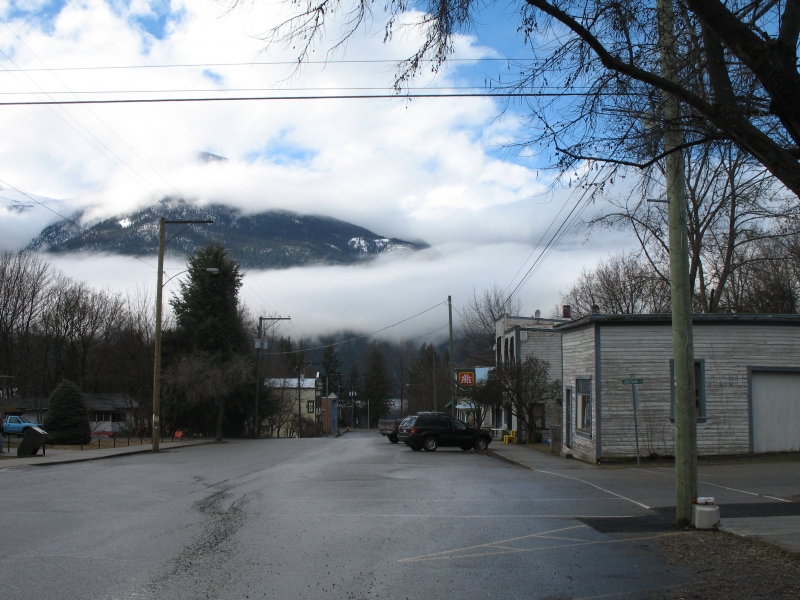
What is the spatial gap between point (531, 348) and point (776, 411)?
57.7 ft

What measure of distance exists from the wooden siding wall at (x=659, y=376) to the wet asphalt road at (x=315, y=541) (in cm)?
567

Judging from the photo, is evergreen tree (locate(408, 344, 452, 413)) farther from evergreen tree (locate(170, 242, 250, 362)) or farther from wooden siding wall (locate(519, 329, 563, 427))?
wooden siding wall (locate(519, 329, 563, 427))

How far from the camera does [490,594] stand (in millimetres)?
6754

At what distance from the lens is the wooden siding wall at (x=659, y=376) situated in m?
21.8

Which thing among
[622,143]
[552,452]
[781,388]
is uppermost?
[622,143]

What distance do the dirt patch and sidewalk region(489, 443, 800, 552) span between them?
407 mm

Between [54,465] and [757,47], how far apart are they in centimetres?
2235

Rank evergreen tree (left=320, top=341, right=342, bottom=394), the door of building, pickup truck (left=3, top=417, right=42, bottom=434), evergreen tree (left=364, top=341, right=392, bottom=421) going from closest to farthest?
the door of building < pickup truck (left=3, top=417, right=42, bottom=434) < evergreen tree (left=320, top=341, right=342, bottom=394) < evergreen tree (left=364, top=341, right=392, bottom=421)

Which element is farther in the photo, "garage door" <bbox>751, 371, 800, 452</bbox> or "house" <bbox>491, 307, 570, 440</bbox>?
"house" <bbox>491, 307, 570, 440</bbox>

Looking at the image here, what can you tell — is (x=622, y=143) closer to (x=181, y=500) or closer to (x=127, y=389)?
(x=181, y=500)

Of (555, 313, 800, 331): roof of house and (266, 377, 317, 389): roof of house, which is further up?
(555, 313, 800, 331): roof of house

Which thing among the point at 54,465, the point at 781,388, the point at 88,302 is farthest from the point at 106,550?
the point at 88,302

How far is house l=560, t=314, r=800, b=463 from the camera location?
21.7 m

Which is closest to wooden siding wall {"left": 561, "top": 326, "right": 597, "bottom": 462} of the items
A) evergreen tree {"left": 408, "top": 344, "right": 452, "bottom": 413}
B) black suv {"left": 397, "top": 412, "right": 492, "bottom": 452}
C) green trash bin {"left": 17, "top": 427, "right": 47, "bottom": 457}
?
black suv {"left": 397, "top": 412, "right": 492, "bottom": 452}
